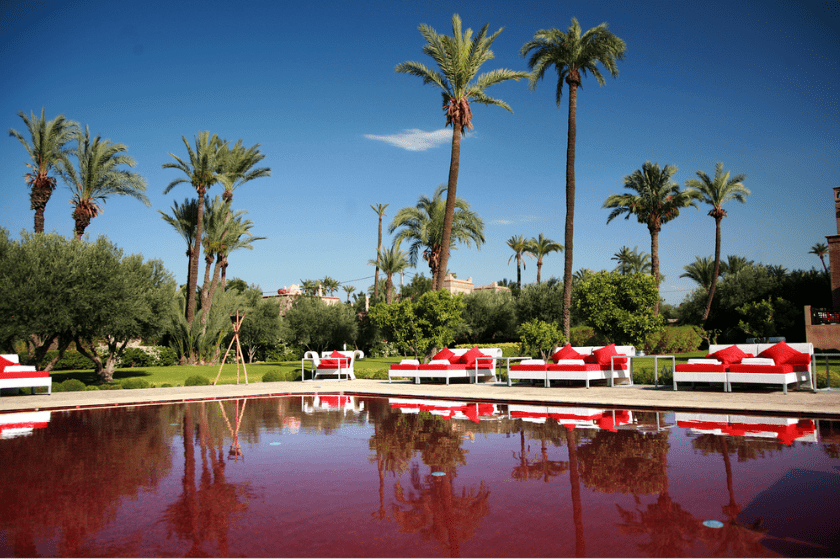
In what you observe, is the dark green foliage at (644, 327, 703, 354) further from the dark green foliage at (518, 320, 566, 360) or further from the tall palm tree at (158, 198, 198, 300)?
the tall palm tree at (158, 198, 198, 300)

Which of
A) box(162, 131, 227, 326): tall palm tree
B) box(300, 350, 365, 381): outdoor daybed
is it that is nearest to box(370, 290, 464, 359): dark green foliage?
box(300, 350, 365, 381): outdoor daybed

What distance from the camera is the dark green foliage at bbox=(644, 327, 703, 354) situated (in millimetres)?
32031

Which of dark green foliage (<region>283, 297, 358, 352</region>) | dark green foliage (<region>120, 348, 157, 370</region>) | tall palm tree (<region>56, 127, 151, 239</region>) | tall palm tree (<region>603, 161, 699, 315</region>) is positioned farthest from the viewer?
dark green foliage (<region>283, 297, 358, 352</region>)

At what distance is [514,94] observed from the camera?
83.4 ft

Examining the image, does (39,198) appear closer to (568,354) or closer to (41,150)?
(41,150)

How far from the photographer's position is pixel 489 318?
43.0 metres

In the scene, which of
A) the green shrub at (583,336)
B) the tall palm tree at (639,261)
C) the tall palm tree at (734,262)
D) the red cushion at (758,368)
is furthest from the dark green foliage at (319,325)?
the tall palm tree at (734,262)

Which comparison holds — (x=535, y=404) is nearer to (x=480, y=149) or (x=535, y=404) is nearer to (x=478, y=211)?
(x=480, y=149)

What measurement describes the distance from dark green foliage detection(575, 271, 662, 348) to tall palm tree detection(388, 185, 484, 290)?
9.86 m

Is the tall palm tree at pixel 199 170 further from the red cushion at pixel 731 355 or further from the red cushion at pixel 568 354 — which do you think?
the red cushion at pixel 731 355

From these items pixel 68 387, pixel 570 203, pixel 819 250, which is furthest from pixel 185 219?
pixel 819 250

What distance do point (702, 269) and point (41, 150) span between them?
52.1 meters

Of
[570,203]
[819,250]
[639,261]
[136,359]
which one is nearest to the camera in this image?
[570,203]

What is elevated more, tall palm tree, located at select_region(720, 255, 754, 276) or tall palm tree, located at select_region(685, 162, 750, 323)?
tall palm tree, located at select_region(685, 162, 750, 323)
